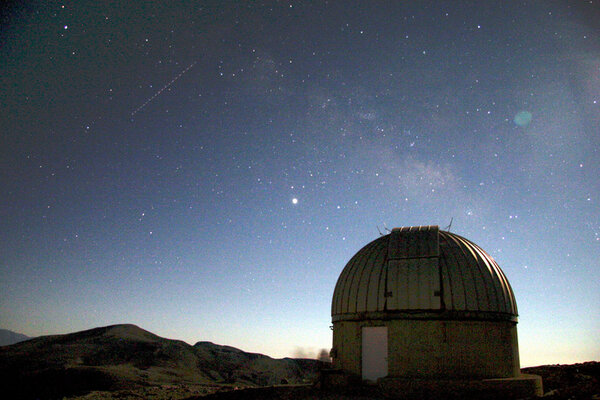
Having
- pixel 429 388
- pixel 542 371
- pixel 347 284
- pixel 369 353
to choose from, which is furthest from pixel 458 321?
pixel 542 371

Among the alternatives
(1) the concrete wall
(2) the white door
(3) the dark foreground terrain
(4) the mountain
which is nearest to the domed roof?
(1) the concrete wall

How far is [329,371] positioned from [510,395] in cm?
567

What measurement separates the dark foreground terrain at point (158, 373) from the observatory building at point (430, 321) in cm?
115

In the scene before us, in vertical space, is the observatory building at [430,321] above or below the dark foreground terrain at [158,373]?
above

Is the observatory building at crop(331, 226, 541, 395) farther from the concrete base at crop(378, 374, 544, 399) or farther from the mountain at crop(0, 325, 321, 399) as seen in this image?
the mountain at crop(0, 325, 321, 399)

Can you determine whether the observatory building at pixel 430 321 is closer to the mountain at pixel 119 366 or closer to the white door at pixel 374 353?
the white door at pixel 374 353

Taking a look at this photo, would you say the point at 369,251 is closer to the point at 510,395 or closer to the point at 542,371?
the point at 510,395

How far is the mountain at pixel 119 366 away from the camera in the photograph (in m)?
21.5

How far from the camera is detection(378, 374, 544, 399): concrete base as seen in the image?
37.2 feet

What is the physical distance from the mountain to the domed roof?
9.63 meters

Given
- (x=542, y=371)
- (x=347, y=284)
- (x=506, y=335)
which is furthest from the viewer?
(x=542, y=371)

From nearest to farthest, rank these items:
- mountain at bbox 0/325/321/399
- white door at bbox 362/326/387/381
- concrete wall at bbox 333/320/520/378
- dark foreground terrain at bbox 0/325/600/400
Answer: concrete wall at bbox 333/320/520/378 → white door at bbox 362/326/387/381 → dark foreground terrain at bbox 0/325/600/400 → mountain at bbox 0/325/321/399

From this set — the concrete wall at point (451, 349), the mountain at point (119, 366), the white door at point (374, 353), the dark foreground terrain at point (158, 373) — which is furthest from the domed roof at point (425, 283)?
the mountain at point (119, 366)

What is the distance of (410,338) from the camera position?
497 inches
